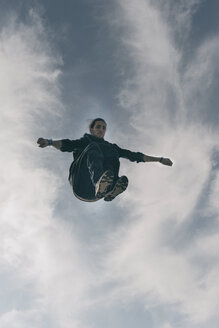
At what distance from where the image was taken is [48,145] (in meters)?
8.48

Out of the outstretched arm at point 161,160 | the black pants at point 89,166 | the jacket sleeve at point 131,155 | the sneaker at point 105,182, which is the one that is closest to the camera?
the sneaker at point 105,182

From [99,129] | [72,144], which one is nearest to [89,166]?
[72,144]

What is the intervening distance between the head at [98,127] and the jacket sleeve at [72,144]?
584mm

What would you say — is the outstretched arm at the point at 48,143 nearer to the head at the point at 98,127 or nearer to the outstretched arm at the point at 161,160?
the head at the point at 98,127

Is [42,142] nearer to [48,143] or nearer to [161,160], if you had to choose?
[48,143]

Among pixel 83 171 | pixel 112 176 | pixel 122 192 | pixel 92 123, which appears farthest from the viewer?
pixel 92 123

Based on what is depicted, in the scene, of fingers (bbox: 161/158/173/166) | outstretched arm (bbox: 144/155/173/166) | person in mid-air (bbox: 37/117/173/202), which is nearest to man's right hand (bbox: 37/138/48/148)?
person in mid-air (bbox: 37/117/173/202)

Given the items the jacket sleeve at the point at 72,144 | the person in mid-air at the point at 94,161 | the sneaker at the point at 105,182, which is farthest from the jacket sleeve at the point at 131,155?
the sneaker at the point at 105,182

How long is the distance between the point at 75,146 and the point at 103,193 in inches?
64.4

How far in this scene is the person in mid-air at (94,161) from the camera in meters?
8.21

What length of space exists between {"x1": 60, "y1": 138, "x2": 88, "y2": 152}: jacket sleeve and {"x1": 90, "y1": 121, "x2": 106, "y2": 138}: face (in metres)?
0.57

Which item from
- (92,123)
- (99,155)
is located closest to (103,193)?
(99,155)

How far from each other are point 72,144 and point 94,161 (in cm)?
83

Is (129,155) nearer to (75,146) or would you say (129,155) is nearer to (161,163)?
(161,163)
